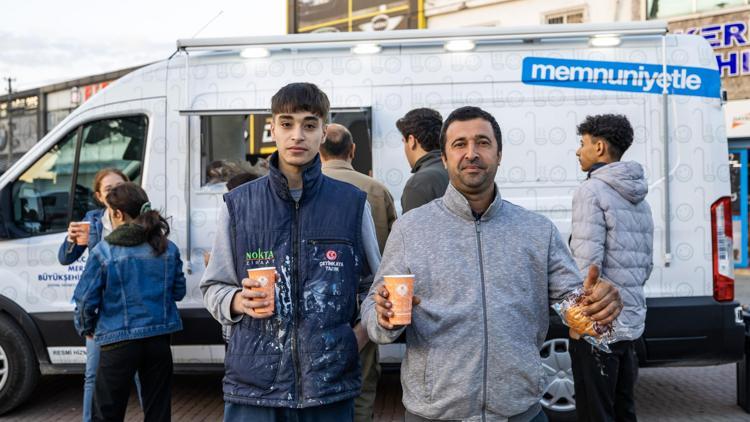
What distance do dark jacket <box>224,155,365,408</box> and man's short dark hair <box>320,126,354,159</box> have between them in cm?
142

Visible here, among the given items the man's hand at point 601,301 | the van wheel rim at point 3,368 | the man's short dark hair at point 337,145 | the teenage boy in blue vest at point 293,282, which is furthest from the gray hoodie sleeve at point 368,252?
the van wheel rim at point 3,368

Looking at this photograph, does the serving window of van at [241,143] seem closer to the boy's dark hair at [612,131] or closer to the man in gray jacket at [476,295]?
the boy's dark hair at [612,131]

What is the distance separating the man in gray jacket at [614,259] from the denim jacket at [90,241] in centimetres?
309

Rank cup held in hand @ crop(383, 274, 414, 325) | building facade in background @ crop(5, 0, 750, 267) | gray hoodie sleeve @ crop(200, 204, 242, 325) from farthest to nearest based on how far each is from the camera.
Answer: building facade in background @ crop(5, 0, 750, 267)
gray hoodie sleeve @ crop(200, 204, 242, 325)
cup held in hand @ crop(383, 274, 414, 325)

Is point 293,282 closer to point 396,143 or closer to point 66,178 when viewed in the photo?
point 396,143

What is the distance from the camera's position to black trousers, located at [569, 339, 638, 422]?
3615 mm

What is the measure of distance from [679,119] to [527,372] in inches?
134

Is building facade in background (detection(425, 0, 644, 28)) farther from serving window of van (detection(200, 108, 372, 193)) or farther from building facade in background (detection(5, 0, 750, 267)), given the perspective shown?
serving window of van (detection(200, 108, 372, 193))

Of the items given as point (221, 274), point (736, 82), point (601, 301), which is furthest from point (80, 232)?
point (736, 82)

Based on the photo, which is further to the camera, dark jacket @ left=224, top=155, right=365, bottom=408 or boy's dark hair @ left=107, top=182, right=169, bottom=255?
boy's dark hair @ left=107, top=182, right=169, bottom=255

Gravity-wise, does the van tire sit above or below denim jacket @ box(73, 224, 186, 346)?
below

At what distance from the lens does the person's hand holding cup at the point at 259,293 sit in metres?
2.08

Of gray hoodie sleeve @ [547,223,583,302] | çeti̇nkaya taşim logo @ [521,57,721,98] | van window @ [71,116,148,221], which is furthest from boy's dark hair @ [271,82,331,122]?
van window @ [71,116,148,221]

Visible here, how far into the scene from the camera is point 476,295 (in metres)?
2.14
